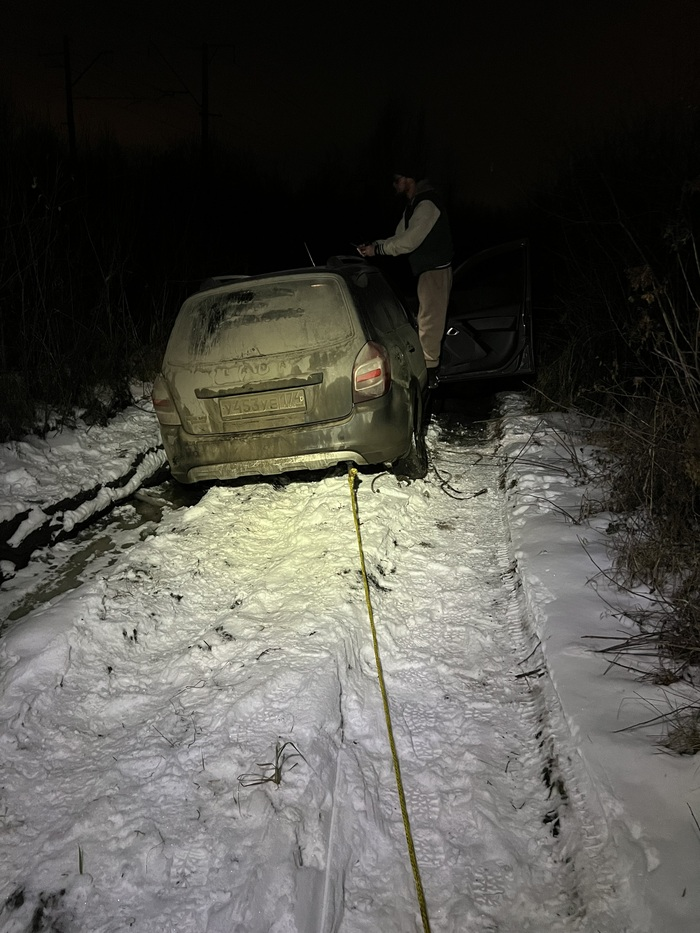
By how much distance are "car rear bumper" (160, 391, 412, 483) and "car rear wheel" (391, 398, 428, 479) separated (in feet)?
0.87

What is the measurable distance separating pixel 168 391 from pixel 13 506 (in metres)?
1.42

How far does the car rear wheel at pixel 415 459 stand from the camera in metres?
4.81

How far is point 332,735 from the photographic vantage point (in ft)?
8.57

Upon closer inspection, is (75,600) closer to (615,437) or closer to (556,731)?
(556,731)

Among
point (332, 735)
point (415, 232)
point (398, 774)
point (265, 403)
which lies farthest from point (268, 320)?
point (398, 774)

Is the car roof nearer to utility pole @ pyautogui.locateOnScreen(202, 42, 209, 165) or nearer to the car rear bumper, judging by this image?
the car rear bumper

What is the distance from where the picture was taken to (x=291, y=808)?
2.27m

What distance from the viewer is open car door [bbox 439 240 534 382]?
6730 millimetres

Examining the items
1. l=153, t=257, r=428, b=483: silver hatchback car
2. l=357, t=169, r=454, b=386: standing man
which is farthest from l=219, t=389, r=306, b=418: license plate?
l=357, t=169, r=454, b=386: standing man

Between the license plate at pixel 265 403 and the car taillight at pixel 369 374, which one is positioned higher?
the car taillight at pixel 369 374

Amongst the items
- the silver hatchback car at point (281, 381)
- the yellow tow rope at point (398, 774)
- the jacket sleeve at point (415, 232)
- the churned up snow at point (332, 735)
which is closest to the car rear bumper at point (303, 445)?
the silver hatchback car at point (281, 381)

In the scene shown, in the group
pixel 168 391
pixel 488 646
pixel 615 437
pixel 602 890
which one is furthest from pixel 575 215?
pixel 602 890

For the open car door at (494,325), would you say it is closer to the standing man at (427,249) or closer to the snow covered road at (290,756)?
the standing man at (427,249)

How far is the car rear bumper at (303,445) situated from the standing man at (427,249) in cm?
245
